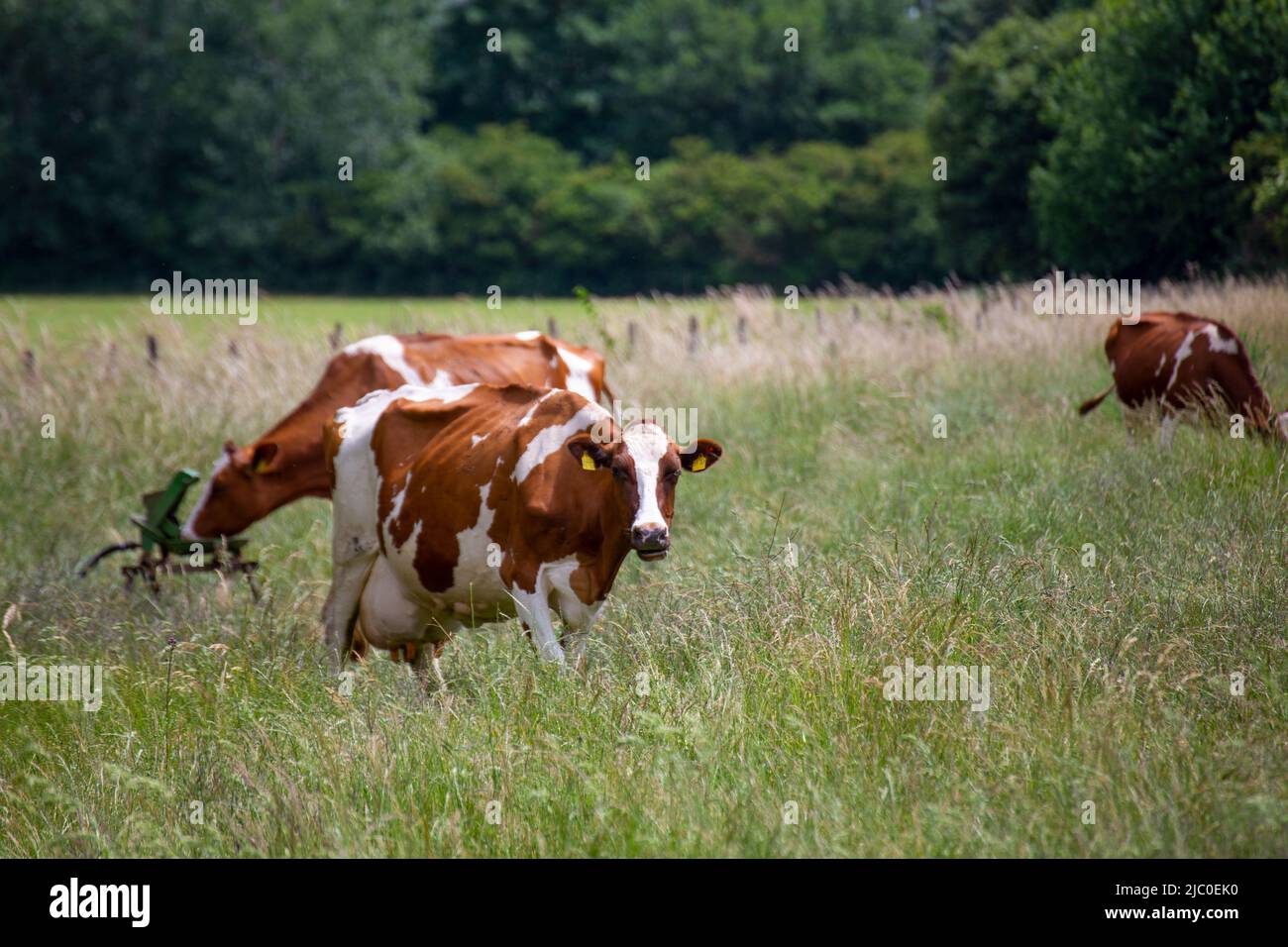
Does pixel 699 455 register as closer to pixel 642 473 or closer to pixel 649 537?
A: pixel 642 473

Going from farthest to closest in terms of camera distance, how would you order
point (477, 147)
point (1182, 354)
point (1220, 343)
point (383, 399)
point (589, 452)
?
point (477, 147) → point (1182, 354) → point (1220, 343) → point (383, 399) → point (589, 452)

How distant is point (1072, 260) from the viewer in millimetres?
27109

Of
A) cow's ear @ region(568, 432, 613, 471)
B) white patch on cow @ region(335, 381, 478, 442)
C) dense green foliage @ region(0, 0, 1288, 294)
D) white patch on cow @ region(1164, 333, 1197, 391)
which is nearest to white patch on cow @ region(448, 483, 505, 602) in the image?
cow's ear @ region(568, 432, 613, 471)

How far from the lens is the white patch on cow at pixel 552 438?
5.23 m

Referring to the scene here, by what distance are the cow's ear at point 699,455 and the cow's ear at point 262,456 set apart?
3.71 meters

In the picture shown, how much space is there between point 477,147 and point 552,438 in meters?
46.6

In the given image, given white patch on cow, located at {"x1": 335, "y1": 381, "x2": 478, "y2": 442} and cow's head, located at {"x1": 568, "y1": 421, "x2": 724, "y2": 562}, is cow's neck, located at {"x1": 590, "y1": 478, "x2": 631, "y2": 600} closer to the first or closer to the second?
cow's head, located at {"x1": 568, "y1": 421, "x2": 724, "y2": 562}

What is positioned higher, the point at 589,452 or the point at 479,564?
the point at 589,452

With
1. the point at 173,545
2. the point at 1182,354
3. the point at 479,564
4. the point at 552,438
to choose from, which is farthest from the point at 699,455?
the point at 1182,354

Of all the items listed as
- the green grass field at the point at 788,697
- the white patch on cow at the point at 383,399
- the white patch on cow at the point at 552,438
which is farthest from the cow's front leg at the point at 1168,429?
the white patch on cow at the point at 383,399

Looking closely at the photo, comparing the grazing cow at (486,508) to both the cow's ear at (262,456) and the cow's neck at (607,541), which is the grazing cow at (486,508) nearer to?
the cow's neck at (607,541)

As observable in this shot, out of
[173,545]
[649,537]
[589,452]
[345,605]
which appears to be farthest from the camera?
[173,545]

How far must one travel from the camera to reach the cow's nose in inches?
182

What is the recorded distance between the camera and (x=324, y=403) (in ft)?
27.3
